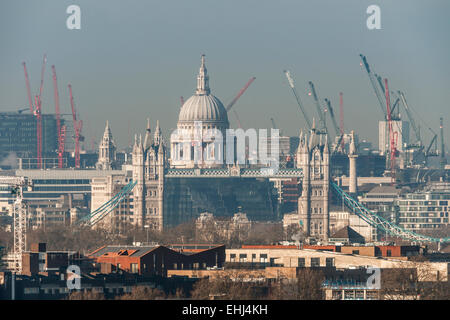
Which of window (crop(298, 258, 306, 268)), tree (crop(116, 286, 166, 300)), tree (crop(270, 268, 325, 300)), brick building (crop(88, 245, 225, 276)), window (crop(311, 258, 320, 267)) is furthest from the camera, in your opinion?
window (crop(298, 258, 306, 268))

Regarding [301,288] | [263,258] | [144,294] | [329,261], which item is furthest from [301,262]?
[144,294]

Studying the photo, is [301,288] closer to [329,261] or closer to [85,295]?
[85,295]

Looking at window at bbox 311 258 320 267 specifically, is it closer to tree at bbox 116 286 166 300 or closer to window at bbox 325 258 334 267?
window at bbox 325 258 334 267

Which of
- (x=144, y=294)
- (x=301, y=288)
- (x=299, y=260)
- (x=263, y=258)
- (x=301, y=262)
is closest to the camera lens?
(x=144, y=294)

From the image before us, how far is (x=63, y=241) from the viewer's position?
456 ft

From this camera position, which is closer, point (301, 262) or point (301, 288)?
point (301, 288)

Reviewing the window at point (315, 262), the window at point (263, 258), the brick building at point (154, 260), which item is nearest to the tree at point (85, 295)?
the brick building at point (154, 260)

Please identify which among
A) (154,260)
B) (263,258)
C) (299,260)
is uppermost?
(154,260)

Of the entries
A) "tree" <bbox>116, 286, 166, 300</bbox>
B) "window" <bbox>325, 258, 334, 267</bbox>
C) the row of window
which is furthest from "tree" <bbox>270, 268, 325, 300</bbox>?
"window" <bbox>325, 258, 334, 267</bbox>

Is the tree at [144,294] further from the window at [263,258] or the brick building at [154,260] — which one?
the window at [263,258]

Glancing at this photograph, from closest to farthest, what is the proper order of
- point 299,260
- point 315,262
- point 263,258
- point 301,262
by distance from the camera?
point 315,262, point 301,262, point 299,260, point 263,258

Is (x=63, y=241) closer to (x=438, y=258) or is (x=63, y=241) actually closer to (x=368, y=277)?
(x=438, y=258)
